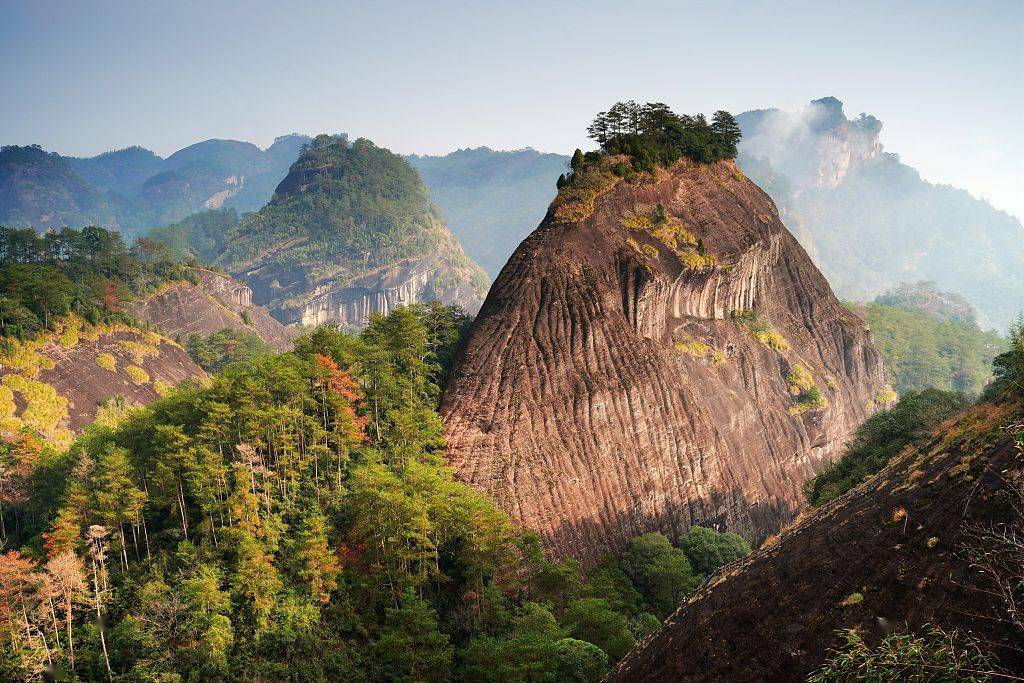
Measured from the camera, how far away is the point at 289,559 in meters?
31.6

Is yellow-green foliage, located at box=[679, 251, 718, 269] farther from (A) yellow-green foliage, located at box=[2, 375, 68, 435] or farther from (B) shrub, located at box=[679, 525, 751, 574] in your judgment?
(A) yellow-green foliage, located at box=[2, 375, 68, 435]

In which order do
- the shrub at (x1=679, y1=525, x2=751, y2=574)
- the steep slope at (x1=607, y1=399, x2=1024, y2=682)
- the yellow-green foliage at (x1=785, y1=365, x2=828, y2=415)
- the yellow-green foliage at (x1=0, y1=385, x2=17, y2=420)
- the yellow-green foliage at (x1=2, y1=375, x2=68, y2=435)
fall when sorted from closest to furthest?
the steep slope at (x1=607, y1=399, x2=1024, y2=682)
the shrub at (x1=679, y1=525, x2=751, y2=574)
the yellow-green foliage at (x1=0, y1=385, x2=17, y2=420)
the yellow-green foliage at (x1=2, y1=375, x2=68, y2=435)
the yellow-green foliage at (x1=785, y1=365, x2=828, y2=415)

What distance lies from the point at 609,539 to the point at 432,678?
18.3 meters

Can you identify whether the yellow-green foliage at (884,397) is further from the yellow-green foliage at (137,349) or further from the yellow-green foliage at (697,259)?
the yellow-green foliage at (137,349)

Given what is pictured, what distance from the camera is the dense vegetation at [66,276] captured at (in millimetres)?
59906

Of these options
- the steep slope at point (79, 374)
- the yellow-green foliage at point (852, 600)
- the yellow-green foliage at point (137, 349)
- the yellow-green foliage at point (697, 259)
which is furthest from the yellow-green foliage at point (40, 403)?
the yellow-green foliage at point (852, 600)

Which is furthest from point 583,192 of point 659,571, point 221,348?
point 221,348

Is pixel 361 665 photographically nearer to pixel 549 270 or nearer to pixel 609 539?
pixel 609 539

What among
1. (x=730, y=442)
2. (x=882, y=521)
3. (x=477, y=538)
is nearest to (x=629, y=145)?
(x=730, y=442)

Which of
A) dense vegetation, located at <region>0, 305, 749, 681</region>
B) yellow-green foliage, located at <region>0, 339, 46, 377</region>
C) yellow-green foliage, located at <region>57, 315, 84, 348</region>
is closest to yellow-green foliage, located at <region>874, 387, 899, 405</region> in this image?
dense vegetation, located at <region>0, 305, 749, 681</region>

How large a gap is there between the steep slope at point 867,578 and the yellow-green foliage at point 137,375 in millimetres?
60537

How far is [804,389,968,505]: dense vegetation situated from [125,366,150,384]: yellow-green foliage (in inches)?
2366

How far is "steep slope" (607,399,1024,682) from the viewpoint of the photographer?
17147mm

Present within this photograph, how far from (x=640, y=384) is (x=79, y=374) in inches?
1918
